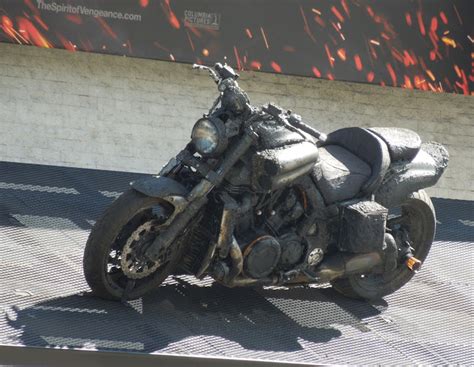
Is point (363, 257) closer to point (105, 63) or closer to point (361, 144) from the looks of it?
point (361, 144)

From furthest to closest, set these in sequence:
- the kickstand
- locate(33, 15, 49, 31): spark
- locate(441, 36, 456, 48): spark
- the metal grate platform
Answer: locate(441, 36, 456, 48): spark
locate(33, 15, 49, 31): spark
the kickstand
the metal grate platform

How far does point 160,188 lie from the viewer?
6.44 m

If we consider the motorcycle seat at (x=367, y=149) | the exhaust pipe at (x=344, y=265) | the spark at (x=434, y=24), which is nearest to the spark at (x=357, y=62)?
the spark at (x=434, y=24)

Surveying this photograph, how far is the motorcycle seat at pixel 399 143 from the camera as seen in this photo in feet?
24.8

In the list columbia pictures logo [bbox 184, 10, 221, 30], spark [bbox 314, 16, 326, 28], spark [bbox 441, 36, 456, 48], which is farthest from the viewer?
spark [bbox 441, 36, 456, 48]

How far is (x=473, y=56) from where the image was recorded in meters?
11.0

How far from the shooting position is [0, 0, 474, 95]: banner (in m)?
9.88

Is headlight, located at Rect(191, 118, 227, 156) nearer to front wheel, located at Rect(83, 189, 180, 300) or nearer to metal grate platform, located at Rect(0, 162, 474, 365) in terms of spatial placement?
front wheel, located at Rect(83, 189, 180, 300)

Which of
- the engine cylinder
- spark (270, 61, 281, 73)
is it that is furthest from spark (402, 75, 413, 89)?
the engine cylinder

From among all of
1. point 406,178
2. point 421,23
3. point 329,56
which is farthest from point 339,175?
point 421,23

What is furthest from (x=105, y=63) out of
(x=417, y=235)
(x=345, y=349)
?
(x=345, y=349)

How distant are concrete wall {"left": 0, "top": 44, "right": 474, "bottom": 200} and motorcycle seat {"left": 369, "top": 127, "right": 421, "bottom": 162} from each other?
331 centimetres

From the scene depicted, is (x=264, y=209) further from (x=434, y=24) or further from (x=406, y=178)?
(x=434, y=24)

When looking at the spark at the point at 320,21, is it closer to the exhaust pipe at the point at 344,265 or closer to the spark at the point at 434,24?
the spark at the point at 434,24
